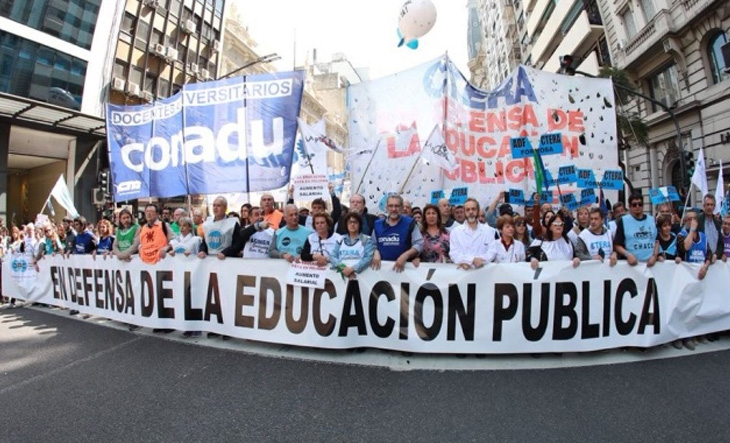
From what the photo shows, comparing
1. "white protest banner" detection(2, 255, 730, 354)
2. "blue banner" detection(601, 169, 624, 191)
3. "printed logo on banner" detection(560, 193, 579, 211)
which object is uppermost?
"blue banner" detection(601, 169, 624, 191)

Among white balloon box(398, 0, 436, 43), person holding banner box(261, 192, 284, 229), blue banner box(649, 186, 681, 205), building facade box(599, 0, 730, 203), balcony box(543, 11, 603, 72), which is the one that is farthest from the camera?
balcony box(543, 11, 603, 72)

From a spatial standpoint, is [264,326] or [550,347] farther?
[264,326]

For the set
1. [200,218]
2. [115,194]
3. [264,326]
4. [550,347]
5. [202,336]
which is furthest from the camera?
[200,218]

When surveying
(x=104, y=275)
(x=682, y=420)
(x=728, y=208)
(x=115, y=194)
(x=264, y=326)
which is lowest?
(x=682, y=420)

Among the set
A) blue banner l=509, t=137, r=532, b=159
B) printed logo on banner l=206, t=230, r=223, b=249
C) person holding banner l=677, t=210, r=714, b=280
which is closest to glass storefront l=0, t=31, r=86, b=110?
printed logo on banner l=206, t=230, r=223, b=249

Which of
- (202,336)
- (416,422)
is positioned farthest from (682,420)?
(202,336)

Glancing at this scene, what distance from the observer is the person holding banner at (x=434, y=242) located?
488cm

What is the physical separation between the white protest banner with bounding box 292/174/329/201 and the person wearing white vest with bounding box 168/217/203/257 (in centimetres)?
154

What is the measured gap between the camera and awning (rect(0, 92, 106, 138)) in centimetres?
1519

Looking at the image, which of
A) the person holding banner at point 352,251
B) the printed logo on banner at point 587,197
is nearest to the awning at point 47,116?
the person holding banner at point 352,251

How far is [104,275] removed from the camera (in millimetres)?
6402

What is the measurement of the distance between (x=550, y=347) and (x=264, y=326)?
3101mm

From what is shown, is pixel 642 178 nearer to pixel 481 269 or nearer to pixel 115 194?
pixel 481 269

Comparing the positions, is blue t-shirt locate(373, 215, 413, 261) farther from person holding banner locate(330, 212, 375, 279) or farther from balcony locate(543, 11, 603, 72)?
balcony locate(543, 11, 603, 72)
